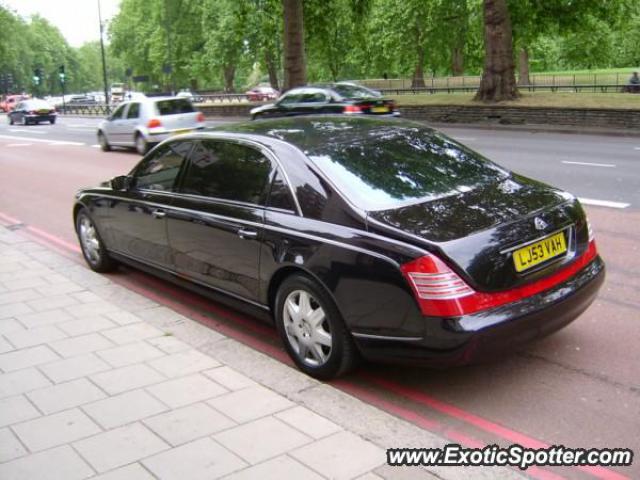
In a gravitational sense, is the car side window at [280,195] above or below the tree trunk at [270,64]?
below

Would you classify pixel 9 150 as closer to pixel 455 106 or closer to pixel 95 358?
pixel 455 106

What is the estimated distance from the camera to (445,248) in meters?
3.50

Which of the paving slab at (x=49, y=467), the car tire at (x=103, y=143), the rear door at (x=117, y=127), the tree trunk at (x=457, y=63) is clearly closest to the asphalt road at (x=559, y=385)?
the paving slab at (x=49, y=467)

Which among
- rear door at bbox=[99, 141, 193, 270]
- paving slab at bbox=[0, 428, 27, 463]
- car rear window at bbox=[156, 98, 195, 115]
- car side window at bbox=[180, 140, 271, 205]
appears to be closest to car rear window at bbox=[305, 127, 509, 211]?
car side window at bbox=[180, 140, 271, 205]

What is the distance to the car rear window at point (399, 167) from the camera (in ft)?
13.3

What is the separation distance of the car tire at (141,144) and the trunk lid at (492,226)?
1541 cm

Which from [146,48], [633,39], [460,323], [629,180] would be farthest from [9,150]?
[633,39]

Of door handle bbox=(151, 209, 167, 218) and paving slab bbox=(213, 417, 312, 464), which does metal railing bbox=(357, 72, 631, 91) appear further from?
paving slab bbox=(213, 417, 312, 464)

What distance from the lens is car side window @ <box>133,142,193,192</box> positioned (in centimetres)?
545

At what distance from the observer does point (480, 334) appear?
3.47 meters

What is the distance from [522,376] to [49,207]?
9148mm

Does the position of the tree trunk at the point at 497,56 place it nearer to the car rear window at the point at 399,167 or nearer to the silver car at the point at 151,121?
the silver car at the point at 151,121

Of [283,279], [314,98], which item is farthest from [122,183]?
[314,98]

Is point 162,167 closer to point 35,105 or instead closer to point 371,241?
point 371,241
